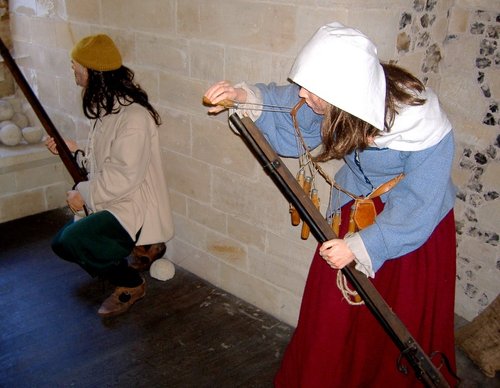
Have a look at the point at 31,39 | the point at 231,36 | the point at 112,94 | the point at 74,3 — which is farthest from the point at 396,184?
the point at 31,39

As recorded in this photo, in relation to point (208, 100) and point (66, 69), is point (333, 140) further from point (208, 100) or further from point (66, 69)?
point (66, 69)

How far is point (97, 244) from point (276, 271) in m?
0.79

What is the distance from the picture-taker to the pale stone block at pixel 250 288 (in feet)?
8.18

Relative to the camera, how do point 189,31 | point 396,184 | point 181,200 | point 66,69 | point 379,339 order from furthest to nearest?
point 66,69 → point 181,200 → point 189,31 → point 379,339 → point 396,184

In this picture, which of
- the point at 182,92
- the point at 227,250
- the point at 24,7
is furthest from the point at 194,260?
the point at 24,7

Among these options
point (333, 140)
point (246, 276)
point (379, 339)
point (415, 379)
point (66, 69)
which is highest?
point (333, 140)

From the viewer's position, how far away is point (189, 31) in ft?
7.84

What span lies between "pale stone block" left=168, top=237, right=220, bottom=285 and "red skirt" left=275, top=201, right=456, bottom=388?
96cm

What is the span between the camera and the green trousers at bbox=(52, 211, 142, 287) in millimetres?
2318

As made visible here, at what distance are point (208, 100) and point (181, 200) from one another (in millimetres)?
1302

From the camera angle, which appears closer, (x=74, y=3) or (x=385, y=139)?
(x=385, y=139)

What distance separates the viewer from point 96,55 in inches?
88.8

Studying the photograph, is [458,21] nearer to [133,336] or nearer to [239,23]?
[239,23]

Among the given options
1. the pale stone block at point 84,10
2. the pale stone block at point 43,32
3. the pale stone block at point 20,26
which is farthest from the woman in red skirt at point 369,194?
the pale stone block at point 20,26
